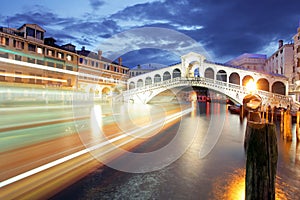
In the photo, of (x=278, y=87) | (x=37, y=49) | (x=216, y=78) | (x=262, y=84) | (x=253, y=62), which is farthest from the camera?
(x=253, y=62)

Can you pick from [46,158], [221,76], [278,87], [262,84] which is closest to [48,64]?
[221,76]

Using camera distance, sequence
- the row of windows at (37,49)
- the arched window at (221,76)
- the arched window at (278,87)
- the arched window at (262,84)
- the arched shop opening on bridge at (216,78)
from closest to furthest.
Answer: the row of windows at (37,49), the arched shop opening on bridge at (216,78), the arched window at (278,87), the arched window at (262,84), the arched window at (221,76)

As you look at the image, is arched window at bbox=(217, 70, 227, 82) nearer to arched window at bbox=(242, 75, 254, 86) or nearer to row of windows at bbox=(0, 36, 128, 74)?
arched window at bbox=(242, 75, 254, 86)

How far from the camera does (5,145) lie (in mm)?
5762

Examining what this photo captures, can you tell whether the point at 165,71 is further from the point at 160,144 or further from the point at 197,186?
the point at 197,186

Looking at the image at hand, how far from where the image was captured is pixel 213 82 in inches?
1129

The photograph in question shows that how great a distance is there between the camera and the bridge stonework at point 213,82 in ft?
86.0

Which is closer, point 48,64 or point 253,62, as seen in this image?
point 48,64

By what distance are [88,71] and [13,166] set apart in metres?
39.2

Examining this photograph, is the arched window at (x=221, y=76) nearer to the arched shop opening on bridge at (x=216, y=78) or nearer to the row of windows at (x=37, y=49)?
the arched shop opening on bridge at (x=216, y=78)

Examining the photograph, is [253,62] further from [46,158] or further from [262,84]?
[46,158]

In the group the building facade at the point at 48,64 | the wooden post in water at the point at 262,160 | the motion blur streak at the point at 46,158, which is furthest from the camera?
the building facade at the point at 48,64

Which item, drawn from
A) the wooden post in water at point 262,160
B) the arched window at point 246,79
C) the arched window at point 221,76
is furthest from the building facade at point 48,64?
the arched window at point 246,79

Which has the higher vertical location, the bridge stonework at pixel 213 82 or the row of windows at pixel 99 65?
the row of windows at pixel 99 65
